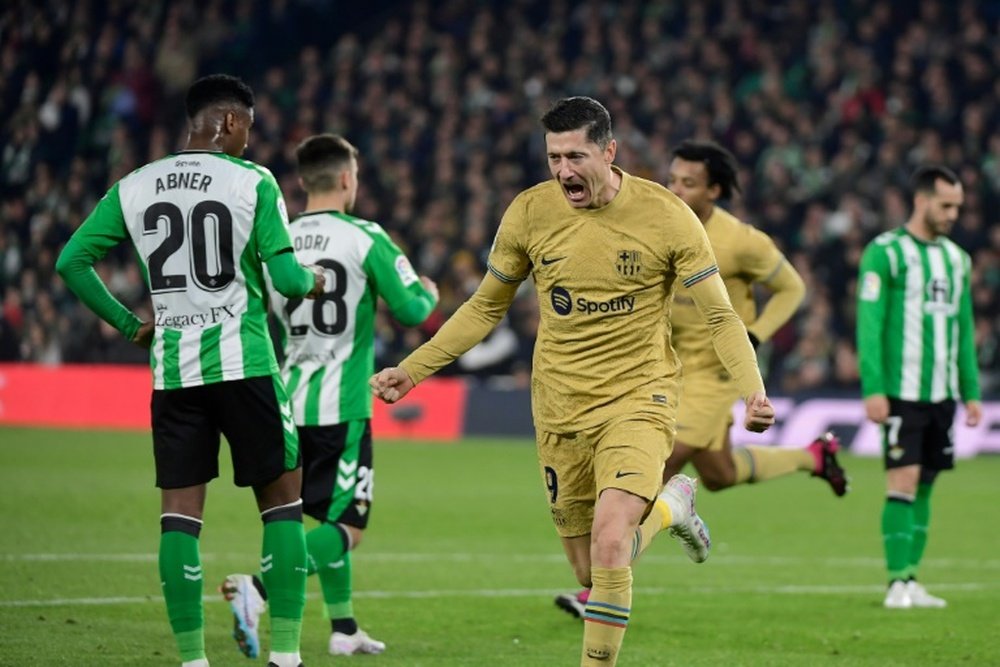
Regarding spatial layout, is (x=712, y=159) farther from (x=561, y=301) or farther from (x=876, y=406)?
(x=561, y=301)

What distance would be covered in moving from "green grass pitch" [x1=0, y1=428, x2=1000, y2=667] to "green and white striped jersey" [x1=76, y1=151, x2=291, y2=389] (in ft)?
5.01

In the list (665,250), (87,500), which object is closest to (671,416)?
(665,250)

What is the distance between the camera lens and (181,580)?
660cm

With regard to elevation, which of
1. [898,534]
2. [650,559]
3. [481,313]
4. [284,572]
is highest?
[481,313]

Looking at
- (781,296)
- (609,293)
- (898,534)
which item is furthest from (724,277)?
(609,293)

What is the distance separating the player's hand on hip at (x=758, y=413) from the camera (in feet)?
19.8

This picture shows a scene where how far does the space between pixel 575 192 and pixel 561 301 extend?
44 centimetres

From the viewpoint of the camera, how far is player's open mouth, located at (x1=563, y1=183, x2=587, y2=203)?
21.3 feet

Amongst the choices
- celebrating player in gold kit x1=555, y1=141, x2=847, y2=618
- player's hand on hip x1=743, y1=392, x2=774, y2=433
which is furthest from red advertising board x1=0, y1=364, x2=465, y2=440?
player's hand on hip x1=743, y1=392, x2=774, y2=433

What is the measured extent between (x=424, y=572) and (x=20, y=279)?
16658 millimetres

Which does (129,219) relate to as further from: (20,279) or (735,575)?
(20,279)

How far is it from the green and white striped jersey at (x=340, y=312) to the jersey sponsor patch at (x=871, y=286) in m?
3.04

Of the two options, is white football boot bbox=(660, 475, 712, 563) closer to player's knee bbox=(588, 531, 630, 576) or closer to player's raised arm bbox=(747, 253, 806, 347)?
player's knee bbox=(588, 531, 630, 576)

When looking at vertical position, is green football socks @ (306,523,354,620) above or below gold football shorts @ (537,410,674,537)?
below
